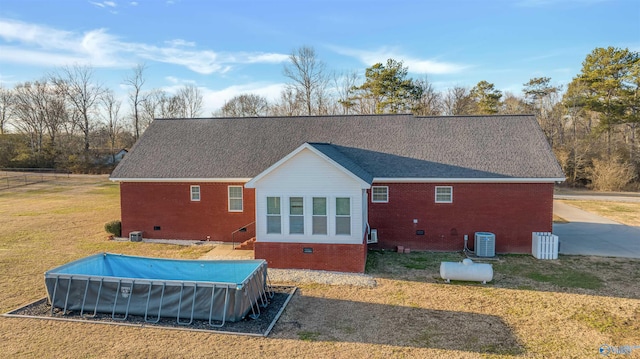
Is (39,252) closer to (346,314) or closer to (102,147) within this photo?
(346,314)

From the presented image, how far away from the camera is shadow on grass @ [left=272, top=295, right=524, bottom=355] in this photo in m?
8.66

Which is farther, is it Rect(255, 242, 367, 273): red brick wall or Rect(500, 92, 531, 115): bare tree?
Rect(500, 92, 531, 115): bare tree

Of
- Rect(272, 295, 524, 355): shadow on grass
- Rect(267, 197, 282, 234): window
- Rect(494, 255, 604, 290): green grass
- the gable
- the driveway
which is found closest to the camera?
Rect(272, 295, 524, 355): shadow on grass

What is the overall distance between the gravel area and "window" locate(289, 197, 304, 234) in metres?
1.53

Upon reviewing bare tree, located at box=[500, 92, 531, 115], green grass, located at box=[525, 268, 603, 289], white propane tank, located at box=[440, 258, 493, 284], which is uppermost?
bare tree, located at box=[500, 92, 531, 115]

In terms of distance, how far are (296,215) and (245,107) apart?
54.3 meters

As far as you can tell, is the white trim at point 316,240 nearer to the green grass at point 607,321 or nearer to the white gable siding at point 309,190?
the white gable siding at point 309,190

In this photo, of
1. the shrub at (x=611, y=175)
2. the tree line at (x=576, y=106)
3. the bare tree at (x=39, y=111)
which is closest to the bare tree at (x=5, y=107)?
the bare tree at (x=39, y=111)

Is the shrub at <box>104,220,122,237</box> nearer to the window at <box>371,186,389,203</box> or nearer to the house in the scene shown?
the house

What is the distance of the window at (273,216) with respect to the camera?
46.1ft

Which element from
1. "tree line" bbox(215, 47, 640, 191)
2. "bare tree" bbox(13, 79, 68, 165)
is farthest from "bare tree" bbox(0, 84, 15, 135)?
"tree line" bbox(215, 47, 640, 191)

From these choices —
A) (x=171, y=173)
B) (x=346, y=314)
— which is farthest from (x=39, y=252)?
(x=346, y=314)

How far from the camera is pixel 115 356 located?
8.18 m

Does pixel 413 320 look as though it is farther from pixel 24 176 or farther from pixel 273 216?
pixel 24 176
